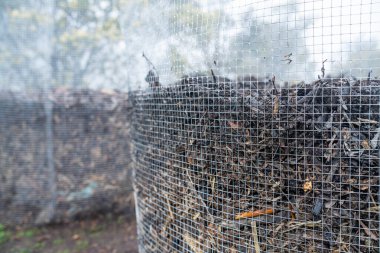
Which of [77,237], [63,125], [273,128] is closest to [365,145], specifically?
[273,128]

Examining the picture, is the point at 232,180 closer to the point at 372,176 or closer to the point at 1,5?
the point at 372,176

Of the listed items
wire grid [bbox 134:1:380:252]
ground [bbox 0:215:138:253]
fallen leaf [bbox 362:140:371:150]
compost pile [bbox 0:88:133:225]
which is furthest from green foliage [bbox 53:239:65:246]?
fallen leaf [bbox 362:140:371:150]

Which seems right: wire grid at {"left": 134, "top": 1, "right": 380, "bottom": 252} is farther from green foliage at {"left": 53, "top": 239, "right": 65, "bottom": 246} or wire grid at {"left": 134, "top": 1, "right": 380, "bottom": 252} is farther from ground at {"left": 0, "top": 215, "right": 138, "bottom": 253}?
green foliage at {"left": 53, "top": 239, "right": 65, "bottom": 246}

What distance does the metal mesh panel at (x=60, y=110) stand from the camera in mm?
4641

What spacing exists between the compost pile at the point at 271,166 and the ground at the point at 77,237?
2.52 metres

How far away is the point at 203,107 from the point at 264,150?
17.8 inches

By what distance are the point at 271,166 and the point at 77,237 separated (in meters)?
3.78

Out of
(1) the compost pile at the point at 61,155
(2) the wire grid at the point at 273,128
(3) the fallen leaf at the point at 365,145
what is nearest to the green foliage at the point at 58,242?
(1) the compost pile at the point at 61,155

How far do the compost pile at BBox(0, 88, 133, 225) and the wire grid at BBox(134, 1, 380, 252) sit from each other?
2.94m

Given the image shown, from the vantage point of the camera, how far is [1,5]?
180 inches

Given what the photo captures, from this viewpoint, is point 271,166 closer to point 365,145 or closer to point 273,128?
point 273,128

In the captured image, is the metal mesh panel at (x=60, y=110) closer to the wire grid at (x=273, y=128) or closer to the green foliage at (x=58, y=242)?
the green foliage at (x=58, y=242)

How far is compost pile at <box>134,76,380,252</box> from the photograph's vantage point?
56.9 inches

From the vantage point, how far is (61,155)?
4875 millimetres
